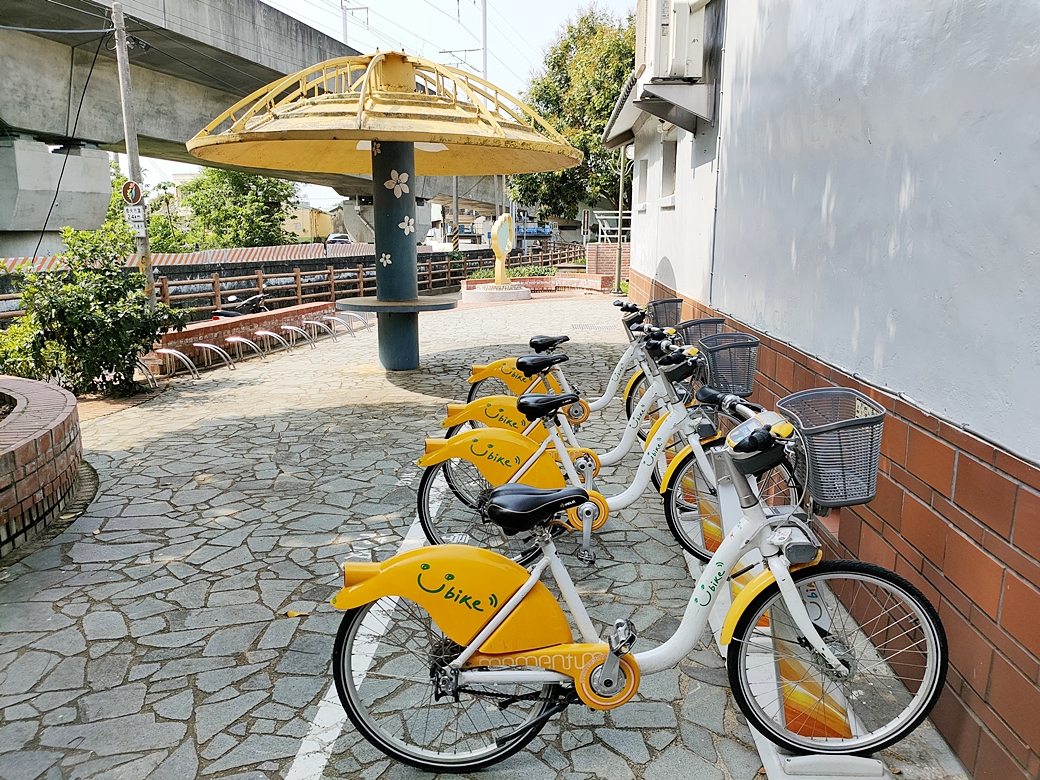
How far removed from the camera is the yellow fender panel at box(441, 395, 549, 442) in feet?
15.0

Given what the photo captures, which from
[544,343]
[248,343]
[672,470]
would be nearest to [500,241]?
[248,343]

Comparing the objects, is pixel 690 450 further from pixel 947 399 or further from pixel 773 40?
pixel 773 40

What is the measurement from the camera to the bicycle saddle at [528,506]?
2455 millimetres

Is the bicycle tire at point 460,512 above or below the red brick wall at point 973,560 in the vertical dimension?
below

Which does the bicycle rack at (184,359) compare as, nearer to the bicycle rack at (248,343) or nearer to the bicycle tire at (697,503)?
the bicycle rack at (248,343)

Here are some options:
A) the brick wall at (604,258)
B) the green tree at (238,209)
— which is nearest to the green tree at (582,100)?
the brick wall at (604,258)

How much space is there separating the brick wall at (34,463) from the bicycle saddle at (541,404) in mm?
3178

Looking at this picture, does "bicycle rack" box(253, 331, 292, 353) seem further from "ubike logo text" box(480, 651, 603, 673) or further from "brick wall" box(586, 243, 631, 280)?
"brick wall" box(586, 243, 631, 280)

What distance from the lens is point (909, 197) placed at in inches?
121

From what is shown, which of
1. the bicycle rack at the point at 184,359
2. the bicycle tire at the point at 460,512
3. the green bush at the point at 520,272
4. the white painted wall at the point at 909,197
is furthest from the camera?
the green bush at the point at 520,272

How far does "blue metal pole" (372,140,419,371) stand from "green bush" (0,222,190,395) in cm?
289

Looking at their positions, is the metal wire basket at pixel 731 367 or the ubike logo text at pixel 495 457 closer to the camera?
the ubike logo text at pixel 495 457

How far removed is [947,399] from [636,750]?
1.75m

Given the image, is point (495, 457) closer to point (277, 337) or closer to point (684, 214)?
point (684, 214)
